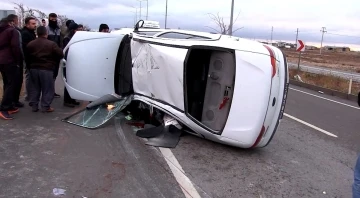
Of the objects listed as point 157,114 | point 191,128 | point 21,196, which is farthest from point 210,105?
point 21,196

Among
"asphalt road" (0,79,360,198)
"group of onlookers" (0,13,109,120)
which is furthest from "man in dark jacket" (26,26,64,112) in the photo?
"asphalt road" (0,79,360,198)

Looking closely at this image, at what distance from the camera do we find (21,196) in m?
3.49

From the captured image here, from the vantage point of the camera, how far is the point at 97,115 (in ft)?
21.3

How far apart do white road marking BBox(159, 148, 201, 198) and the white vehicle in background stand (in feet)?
2.30

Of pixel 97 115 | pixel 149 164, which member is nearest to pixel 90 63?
pixel 97 115

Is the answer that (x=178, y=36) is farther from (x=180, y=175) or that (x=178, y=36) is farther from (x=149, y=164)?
(x=180, y=175)

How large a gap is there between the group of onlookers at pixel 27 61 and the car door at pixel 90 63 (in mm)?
310

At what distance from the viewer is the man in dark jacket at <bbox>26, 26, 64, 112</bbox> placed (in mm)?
6672

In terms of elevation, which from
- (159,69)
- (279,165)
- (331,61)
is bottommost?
(279,165)

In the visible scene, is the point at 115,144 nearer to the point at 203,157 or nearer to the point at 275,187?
the point at 203,157

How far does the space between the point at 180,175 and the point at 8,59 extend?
4.06 meters

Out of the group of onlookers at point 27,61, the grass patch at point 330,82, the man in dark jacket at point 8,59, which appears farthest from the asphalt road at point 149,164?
the grass patch at point 330,82

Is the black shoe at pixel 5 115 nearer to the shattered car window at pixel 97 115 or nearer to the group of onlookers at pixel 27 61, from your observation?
the group of onlookers at pixel 27 61

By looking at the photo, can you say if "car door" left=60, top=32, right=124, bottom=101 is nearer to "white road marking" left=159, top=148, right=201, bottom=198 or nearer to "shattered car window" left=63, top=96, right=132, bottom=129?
"shattered car window" left=63, top=96, right=132, bottom=129
